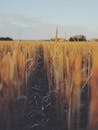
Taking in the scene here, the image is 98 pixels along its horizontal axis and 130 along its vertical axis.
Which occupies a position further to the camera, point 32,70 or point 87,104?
point 32,70

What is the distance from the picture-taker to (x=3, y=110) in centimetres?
297

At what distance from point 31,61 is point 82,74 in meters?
0.46

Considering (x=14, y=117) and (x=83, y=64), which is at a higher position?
(x=83, y=64)

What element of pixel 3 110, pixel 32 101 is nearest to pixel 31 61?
pixel 32 101

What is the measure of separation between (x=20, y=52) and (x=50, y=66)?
0.81 ft

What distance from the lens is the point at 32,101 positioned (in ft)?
10.7

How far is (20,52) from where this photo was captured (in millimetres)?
3117

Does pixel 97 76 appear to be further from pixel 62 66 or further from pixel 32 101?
pixel 32 101

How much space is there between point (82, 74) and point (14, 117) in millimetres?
544

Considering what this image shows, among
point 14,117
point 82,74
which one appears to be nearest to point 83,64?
point 82,74

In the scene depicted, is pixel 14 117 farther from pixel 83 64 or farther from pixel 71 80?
pixel 83 64

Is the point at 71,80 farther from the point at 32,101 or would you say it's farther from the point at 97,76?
the point at 32,101

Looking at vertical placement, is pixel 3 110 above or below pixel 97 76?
below

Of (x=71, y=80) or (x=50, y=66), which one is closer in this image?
(x=71, y=80)
